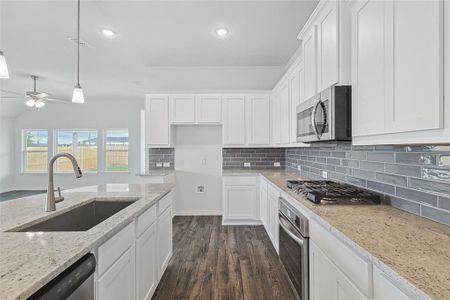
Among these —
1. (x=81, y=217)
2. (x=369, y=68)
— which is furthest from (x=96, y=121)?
(x=369, y=68)

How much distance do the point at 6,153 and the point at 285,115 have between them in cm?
895

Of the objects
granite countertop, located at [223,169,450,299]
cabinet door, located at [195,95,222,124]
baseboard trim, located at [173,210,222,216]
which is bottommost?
baseboard trim, located at [173,210,222,216]

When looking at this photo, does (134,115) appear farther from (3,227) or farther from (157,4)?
(3,227)

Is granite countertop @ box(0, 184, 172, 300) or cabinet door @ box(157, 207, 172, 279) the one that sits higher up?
granite countertop @ box(0, 184, 172, 300)

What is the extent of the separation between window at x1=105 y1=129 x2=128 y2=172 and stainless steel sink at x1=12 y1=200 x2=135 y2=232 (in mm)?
6004

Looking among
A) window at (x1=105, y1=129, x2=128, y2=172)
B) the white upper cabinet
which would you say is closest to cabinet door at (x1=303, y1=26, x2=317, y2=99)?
the white upper cabinet

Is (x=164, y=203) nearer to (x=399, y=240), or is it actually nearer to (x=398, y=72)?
(x=399, y=240)

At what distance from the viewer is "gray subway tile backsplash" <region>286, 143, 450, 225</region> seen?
4.10 ft

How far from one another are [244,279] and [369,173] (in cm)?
157

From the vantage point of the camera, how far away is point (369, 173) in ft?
6.26

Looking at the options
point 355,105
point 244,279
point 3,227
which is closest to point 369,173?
point 355,105

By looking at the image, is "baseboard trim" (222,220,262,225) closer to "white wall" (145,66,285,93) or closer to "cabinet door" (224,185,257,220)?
"cabinet door" (224,185,257,220)

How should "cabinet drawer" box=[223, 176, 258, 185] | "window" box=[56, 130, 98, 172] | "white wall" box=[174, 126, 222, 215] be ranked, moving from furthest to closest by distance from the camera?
→ "window" box=[56, 130, 98, 172] < "white wall" box=[174, 126, 222, 215] < "cabinet drawer" box=[223, 176, 258, 185]

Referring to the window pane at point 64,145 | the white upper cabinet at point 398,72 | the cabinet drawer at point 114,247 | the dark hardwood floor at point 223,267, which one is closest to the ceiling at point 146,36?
the white upper cabinet at point 398,72
